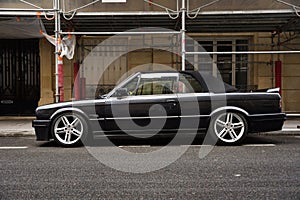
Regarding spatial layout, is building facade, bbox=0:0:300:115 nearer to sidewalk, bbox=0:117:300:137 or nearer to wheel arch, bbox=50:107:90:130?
sidewalk, bbox=0:117:300:137

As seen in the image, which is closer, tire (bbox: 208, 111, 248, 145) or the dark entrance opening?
tire (bbox: 208, 111, 248, 145)

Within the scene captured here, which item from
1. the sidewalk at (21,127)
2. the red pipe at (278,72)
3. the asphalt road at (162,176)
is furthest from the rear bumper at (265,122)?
the red pipe at (278,72)

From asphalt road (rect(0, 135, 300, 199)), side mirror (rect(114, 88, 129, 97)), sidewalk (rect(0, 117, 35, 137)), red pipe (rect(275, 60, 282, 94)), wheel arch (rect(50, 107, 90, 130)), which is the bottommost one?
asphalt road (rect(0, 135, 300, 199))

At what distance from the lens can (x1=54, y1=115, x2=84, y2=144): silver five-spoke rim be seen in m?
7.13

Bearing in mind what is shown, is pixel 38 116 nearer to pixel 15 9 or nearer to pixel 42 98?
pixel 15 9

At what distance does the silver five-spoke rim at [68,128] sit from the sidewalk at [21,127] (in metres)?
2.15

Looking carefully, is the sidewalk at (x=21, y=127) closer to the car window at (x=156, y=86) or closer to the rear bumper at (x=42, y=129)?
the rear bumper at (x=42, y=129)

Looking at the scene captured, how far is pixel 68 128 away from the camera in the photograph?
714 cm

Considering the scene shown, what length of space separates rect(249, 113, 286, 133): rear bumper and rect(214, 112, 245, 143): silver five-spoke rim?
7.7 inches

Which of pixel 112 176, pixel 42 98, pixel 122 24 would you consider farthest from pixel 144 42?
pixel 112 176

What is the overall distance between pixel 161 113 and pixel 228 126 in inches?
53.4

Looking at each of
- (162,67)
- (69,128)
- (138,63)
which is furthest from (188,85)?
(138,63)

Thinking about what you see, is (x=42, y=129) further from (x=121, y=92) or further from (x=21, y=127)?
(x=21, y=127)

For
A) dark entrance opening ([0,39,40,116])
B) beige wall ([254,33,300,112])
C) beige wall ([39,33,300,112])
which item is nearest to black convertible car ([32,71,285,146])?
beige wall ([39,33,300,112])
